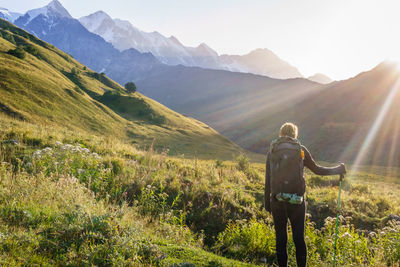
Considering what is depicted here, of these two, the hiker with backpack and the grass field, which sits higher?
the hiker with backpack

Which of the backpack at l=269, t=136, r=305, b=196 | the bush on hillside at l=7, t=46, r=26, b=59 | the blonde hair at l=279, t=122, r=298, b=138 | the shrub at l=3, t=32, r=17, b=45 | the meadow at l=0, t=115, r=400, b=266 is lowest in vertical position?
the meadow at l=0, t=115, r=400, b=266

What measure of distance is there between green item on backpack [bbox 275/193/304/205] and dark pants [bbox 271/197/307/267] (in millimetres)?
168

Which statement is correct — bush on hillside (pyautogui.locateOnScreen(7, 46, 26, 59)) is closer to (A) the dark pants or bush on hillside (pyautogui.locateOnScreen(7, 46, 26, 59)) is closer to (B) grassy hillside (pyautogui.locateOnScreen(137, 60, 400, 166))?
(A) the dark pants

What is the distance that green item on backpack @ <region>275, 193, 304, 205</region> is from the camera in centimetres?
405

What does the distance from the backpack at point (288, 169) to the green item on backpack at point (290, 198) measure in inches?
3.9

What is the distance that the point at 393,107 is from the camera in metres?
94.4

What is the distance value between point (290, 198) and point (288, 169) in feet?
1.69

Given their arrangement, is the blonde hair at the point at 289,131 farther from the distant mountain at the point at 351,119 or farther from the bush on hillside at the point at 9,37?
the bush on hillside at the point at 9,37

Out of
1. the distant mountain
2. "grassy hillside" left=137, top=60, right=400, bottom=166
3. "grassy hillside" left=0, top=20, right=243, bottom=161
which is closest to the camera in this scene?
"grassy hillside" left=0, top=20, right=243, bottom=161

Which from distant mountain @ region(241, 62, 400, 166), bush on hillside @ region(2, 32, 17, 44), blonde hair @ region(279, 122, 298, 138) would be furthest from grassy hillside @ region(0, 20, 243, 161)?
distant mountain @ region(241, 62, 400, 166)

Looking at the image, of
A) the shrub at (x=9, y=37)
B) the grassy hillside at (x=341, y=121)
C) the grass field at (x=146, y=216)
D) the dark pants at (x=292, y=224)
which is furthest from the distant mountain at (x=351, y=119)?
the shrub at (x=9, y=37)

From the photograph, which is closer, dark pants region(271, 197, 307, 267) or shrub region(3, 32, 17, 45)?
dark pants region(271, 197, 307, 267)

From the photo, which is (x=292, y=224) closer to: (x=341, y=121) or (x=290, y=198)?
(x=290, y=198)

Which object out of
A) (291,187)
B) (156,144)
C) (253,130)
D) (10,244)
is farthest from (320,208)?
(253,130)
